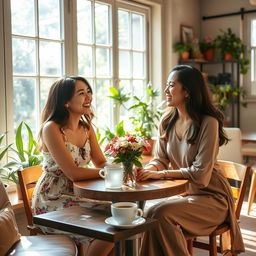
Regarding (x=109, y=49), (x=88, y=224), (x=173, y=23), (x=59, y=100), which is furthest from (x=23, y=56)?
(x=173, y=23)

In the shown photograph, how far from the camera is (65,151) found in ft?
7.96

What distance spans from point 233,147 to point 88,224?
270 cm

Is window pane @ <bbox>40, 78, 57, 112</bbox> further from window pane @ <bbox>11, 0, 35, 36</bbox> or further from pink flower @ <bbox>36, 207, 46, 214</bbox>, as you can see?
pink flower @ <bbox>36, 207, 46, 214</bbox>

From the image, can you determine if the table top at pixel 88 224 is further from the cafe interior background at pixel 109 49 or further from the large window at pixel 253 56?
the large window at pixel 253 56

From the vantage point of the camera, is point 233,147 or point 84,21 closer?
point 84,21

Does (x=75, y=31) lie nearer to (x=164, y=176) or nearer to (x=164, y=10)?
(x=164, y=10)

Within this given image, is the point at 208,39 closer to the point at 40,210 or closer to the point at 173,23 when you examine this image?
the point at 173,23

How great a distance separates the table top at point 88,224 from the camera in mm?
1752

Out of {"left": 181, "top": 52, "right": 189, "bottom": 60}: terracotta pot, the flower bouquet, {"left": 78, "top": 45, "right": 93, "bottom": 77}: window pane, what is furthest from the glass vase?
{"left": 181, "top": 52, "right": 189, "bottom": 60}: terracotta pot

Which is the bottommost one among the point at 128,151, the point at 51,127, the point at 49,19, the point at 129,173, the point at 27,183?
→ the point at 27,183

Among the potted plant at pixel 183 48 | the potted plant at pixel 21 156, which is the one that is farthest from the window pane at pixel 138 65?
the potted plant at pixel 21 156

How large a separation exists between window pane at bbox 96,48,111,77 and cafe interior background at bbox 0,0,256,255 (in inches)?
0.4

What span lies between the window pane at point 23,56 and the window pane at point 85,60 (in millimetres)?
592

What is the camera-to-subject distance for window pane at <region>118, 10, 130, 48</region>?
4656mm
